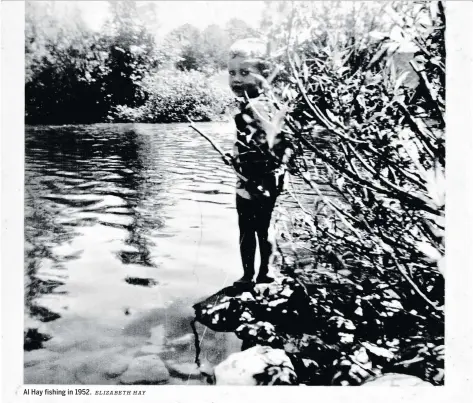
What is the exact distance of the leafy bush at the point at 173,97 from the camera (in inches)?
49.2

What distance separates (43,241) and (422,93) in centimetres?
115

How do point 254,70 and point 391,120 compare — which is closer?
point 391,120

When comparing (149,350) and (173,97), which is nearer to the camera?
(149,350)

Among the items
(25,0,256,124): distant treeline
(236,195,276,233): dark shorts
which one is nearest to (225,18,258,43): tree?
(25,0,256,124): distant treeline

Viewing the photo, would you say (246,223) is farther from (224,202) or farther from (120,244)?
(120,244)

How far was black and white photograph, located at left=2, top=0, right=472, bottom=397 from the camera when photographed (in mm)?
1128

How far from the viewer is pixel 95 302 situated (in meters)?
1.19

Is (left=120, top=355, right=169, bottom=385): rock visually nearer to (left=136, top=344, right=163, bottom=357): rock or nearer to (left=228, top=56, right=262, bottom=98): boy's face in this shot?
(left=136, top=344, right=163, bottom=357): rock

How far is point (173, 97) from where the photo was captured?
4.21 ft

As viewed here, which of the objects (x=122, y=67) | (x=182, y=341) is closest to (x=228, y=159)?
(x=122, y=67)

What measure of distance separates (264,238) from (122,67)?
2.22 feet

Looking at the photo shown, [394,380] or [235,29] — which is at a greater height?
[235,29]
